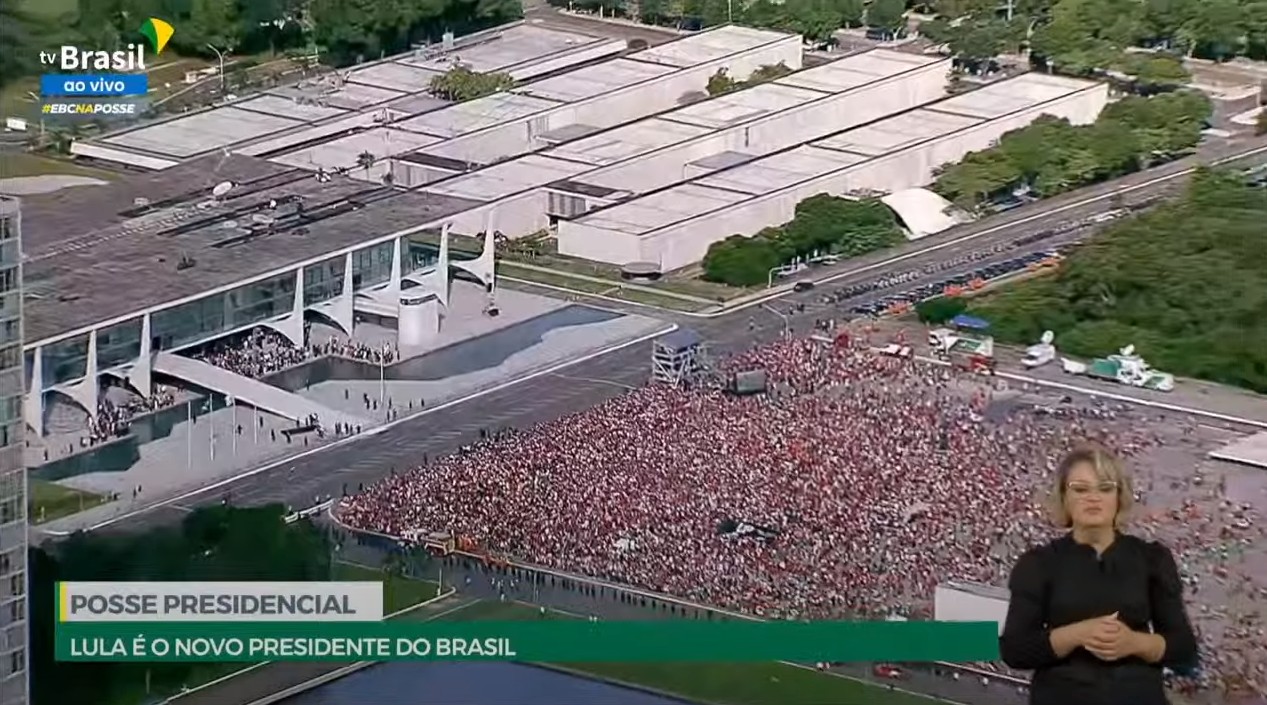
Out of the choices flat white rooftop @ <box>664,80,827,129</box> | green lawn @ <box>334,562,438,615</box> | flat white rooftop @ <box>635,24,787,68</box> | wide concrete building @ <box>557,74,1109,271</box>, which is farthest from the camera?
flat white rooftop @ <box>635,24,787,68</box>

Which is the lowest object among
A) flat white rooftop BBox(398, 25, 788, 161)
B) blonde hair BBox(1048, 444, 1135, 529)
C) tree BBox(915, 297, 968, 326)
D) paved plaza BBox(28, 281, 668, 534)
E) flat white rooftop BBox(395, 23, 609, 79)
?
paved plaza BBox(28, 281, 668, 534)

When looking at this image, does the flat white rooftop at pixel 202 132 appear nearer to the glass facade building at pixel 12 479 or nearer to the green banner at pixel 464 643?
the glass facade building at pixel 12 479

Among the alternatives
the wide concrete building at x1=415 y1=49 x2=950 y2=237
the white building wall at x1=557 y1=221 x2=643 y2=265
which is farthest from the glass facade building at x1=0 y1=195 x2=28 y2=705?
the white building wall at x1=557 y1=221 x2=643 y2=265

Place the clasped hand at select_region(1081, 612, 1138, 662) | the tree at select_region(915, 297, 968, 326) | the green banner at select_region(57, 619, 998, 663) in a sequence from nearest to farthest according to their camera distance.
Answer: the clasped hand at select_region(1081, 612, 1138, 662) → the green banner at select_region(57, 619, 998, 663) → the tree at select_region(915, 297, 968, 326)

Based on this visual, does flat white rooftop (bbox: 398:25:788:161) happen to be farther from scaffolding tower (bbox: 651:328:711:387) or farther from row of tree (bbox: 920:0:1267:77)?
scaffolding tower (bbox: 651:328:711:387)

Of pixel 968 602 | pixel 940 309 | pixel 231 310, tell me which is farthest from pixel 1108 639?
pixel 940 309

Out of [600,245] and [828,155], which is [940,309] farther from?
[828,155]

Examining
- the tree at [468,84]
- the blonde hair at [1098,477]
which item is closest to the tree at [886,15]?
the tree at [468,84]
